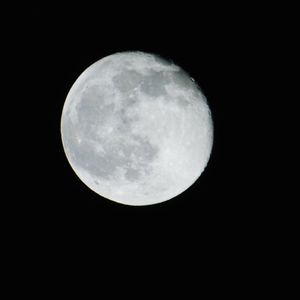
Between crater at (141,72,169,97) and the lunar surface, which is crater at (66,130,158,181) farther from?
crater at (141,72,169,97)

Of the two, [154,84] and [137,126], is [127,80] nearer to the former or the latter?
[154,84]

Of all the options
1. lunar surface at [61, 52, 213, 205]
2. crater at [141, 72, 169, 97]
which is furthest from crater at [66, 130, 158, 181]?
crater at [141, 72, 169, 97]

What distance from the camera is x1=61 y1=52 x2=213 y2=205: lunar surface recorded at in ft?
9.99

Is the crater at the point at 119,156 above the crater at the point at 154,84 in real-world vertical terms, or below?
below

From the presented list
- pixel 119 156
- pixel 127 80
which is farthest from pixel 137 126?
pixel 127 80

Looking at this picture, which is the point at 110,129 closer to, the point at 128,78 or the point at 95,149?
the point at 95,149

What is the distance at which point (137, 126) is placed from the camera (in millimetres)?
3025

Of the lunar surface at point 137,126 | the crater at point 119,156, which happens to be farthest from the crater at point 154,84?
the crater at point 119,156

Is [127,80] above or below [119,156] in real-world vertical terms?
above

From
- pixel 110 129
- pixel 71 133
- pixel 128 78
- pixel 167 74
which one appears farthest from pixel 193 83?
pixel 71 133

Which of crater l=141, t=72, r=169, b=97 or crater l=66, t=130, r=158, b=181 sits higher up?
crater l=141, t=72, r=169, b=97

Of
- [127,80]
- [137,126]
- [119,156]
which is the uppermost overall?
[127,80]

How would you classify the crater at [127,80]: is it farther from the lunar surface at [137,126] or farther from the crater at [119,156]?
the crater at [119,156]

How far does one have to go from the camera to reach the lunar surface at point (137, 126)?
3045 millimetres
